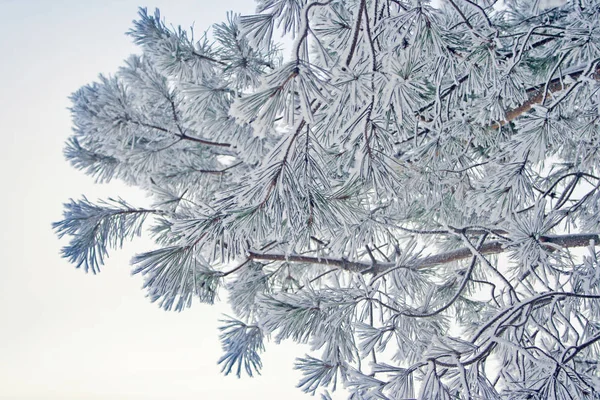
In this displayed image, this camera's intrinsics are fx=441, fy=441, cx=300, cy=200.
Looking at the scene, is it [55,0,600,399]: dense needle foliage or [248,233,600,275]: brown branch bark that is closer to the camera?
[55,0,600,399]: dense needle foliage

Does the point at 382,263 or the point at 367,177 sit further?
the point at 382,263

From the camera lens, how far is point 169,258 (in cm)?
83

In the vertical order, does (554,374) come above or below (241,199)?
below

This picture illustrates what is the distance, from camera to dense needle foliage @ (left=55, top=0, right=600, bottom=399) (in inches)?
31.1

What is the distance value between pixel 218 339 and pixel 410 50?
1.15m

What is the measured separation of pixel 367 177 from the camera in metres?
0.86

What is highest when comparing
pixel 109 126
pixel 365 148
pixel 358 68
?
pixel 109 126

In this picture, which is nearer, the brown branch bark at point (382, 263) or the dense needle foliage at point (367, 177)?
the dense needle foliage at point (367, 177)

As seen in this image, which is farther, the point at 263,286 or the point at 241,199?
the point at 263,286

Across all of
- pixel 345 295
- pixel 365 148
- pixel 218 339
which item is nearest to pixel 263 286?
pixel 218 339

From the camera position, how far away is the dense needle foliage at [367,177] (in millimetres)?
790

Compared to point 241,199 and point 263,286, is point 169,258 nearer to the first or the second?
point 241,199

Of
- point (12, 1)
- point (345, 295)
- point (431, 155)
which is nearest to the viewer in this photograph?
point (345, 295)

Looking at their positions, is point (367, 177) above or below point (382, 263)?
below
